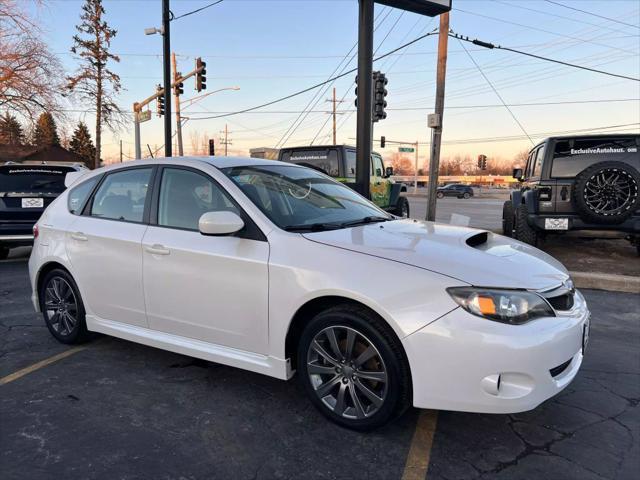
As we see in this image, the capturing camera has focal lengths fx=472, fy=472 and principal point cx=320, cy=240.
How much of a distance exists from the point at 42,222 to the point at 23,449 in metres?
2.39

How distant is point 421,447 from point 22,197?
783 cm

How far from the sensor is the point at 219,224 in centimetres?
294

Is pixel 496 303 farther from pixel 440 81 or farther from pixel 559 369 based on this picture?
pixel 440 81

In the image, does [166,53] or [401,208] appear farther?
[401,208]

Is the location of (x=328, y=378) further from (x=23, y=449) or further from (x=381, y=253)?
(x=23, y=449)

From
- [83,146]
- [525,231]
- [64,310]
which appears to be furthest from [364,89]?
[83,146]

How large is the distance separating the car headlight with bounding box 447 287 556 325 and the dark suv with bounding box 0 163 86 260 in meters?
7.78

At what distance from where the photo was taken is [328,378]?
2.87m

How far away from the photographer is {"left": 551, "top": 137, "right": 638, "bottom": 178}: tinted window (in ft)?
23.9

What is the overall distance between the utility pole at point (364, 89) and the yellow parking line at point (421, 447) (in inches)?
205

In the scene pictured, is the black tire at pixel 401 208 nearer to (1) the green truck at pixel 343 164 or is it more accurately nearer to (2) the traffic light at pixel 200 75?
(1) the green truck at pixel 343 164

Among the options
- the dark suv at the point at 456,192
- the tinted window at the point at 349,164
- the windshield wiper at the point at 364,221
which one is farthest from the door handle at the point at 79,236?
the dark suv at the point at 456,192

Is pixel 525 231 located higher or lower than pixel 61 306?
higher

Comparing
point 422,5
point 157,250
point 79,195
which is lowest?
point 157,250
